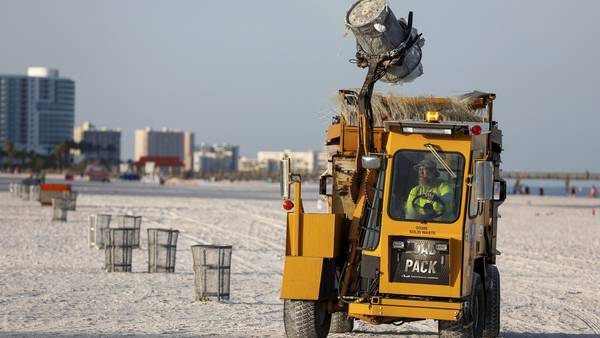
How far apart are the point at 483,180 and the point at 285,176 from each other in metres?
2.02

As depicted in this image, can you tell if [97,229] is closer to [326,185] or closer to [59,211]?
[59,211]

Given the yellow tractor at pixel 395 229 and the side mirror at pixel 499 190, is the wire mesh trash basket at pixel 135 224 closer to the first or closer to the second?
the yellow tractor at pixel 395 229

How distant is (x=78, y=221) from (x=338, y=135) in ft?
91.4

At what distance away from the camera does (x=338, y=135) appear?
12938 mm

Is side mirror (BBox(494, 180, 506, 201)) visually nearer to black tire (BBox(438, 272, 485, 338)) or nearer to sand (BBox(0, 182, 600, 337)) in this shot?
black tire (BBox(438, 272, 485, 338))

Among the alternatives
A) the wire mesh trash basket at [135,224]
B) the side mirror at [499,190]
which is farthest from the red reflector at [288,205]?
the wire mesh trash basket at [135,224]

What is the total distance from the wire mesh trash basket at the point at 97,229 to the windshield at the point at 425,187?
15981 millimetres

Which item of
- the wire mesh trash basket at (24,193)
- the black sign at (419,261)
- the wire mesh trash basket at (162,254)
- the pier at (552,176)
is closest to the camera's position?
the black sign at (419,261)

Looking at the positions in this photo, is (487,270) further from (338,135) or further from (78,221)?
(78,221)

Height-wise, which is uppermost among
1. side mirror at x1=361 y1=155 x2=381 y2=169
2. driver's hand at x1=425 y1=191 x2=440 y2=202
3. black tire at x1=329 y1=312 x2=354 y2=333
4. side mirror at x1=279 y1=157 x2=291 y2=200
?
side mirror at x1=361 y1=155 x2=381 y2=169

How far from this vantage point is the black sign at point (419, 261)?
11.9 metres

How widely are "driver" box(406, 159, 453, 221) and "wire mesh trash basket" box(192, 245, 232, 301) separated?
18.2 ft

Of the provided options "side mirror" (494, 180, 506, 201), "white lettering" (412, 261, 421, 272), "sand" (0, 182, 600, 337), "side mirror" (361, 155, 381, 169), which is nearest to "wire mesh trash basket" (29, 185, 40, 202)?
"sand" (0, 182, 600, 337)

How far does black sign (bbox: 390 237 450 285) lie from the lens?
39.1ft
